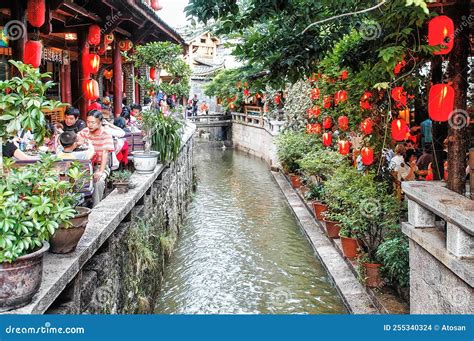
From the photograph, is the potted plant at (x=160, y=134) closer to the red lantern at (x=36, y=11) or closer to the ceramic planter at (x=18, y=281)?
the red lantern at (x=36, y=11)

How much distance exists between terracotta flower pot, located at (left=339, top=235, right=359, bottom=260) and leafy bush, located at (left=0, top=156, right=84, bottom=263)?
5.45m

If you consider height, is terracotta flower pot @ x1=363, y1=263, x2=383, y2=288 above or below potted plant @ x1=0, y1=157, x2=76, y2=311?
below

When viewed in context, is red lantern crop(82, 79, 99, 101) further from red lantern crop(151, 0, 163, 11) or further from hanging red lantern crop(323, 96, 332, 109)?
red lantern crop(151, 0, 163, 11)

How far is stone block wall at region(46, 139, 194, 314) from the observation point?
14.0 feet

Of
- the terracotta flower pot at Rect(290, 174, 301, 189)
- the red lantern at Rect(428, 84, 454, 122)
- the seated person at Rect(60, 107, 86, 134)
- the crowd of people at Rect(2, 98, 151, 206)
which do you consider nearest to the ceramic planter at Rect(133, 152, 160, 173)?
the crowd of people at Rect(2, 98, 151, 206)

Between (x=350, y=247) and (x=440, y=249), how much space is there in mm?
3859

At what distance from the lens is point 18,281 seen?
3.06m

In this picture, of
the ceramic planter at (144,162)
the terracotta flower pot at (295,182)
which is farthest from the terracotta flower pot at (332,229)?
the terracotta flower pot at (295,182)

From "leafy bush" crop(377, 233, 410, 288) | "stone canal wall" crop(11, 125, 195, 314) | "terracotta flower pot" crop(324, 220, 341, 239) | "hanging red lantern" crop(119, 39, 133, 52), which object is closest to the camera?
"stone canal wall" crop(11, 125, 195, 314)

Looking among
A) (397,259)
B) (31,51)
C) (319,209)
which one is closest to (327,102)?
(319,209)

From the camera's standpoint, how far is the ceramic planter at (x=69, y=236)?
3791 millimetres

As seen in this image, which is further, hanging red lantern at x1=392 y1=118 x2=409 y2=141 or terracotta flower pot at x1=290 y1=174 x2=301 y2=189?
terracotta flower pot at x1=290 y1=174 x2=301 y2=189

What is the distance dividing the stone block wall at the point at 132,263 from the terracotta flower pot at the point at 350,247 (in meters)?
2.95

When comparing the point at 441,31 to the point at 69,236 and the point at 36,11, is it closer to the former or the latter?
the point at 69,236
